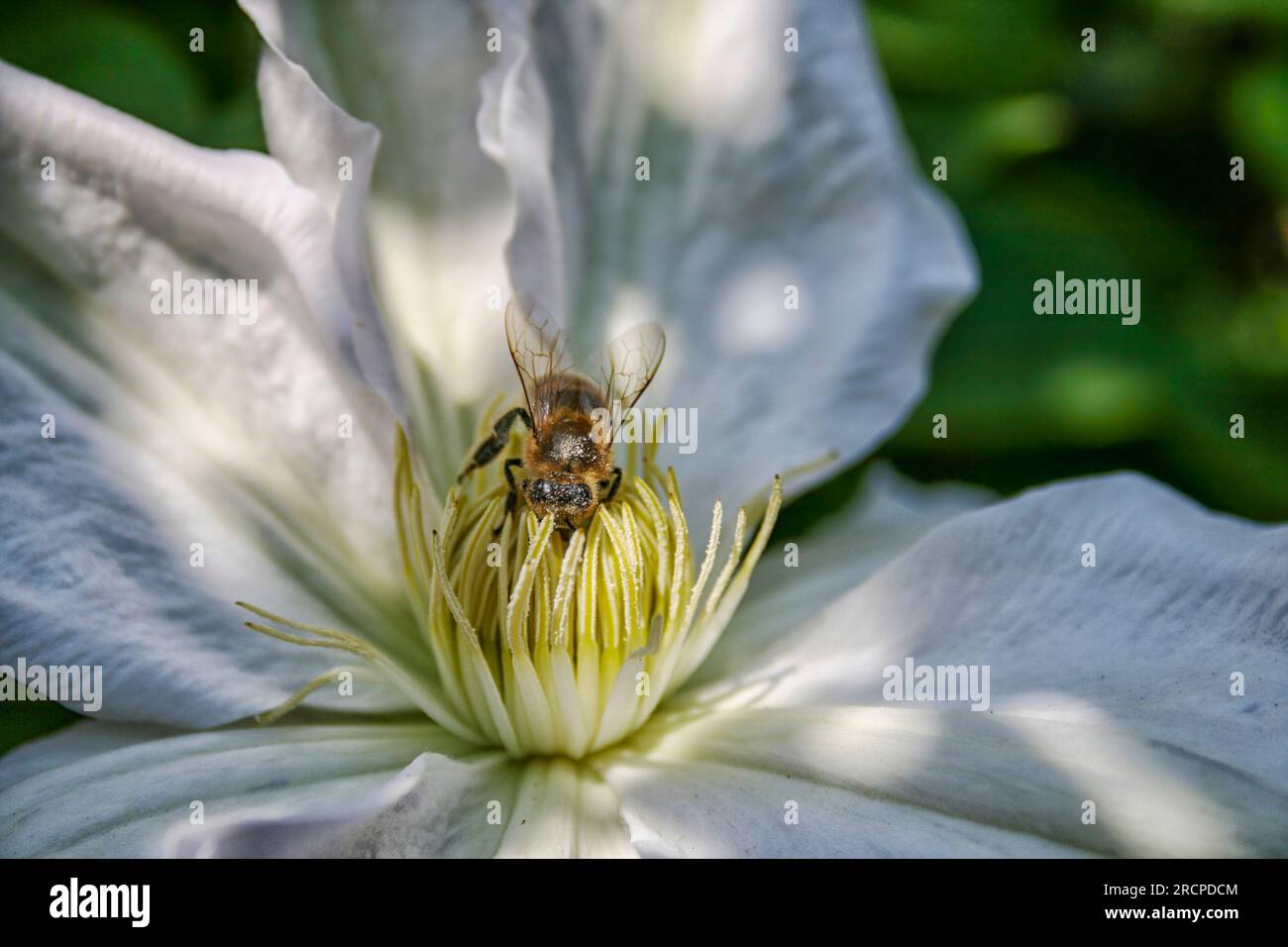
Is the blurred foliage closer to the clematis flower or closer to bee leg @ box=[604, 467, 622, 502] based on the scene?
the clematis flower

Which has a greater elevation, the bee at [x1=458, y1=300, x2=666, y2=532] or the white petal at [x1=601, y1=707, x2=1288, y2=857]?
the bee at [x1=458, y1=300, x2=666, y2=532]

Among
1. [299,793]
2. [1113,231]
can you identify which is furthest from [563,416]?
[1113,231]

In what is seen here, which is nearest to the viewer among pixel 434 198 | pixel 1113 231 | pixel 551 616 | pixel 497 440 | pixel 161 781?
pixel 161 781

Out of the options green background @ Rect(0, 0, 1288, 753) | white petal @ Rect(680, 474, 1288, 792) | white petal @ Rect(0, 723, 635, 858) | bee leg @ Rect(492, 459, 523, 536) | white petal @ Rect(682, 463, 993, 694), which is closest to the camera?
white petal @ Rect(0, 723, 635, 858)

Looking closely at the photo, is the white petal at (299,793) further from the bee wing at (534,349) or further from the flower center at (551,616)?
the bee wing at (534,349)

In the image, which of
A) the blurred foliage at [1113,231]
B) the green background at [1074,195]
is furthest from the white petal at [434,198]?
the blurred foliage at [1113,231]

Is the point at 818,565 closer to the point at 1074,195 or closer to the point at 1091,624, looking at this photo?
the point at 1091,624

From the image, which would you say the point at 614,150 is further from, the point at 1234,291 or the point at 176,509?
the point at 1234,291

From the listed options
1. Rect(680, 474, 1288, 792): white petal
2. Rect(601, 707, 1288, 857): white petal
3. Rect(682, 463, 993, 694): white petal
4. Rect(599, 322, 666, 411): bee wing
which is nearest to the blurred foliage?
Rect(682, 463, 993, 694): white petal
